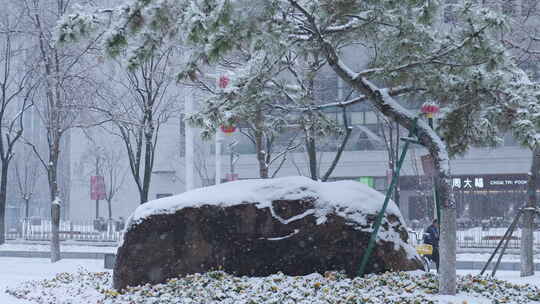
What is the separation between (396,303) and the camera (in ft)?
29.6

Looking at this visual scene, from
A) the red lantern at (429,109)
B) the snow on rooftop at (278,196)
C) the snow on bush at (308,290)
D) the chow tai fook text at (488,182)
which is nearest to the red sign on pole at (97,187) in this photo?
the chow tai fook text at (488,182)

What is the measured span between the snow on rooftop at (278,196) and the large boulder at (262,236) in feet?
0.06

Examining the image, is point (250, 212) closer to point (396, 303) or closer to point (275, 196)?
point (275, 196)

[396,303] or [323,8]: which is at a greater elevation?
[323,8]

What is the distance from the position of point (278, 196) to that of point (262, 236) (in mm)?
686

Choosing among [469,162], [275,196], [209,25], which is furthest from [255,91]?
[469,162]

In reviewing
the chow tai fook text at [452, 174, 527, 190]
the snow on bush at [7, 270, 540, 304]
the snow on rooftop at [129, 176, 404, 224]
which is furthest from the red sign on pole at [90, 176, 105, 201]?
the snow on rooftop at [129, 176, 404, 224]

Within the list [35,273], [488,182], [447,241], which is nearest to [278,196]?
[447,241]

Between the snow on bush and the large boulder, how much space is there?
313 mm

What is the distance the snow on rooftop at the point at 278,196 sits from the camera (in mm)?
11352

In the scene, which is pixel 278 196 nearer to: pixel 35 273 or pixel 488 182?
pixel 35 273

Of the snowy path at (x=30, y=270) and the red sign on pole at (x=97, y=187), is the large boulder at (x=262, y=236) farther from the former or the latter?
the red sign on pole at (x=97, y=187)

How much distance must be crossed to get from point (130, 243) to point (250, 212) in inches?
78.4

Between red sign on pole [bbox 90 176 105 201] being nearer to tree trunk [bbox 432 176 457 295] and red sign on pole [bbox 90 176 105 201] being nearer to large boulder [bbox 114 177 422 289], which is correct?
large boulder [bbox 114 177 422 289]
